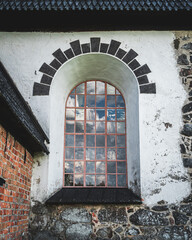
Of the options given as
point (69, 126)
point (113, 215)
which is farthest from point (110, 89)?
point (113, 215)

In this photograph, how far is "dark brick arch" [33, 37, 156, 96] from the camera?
6.03 metres

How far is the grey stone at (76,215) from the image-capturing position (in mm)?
5254

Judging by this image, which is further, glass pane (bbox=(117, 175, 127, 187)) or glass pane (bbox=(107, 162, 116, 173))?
glass pane (bbox=(107, 162, 116, 173))

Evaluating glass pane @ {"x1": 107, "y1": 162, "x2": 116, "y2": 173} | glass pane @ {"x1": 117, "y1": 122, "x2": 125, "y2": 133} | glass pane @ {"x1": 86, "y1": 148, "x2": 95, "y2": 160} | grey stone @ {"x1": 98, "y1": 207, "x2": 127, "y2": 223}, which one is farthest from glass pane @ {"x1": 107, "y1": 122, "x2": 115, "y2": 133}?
grey stone @ {"x1": 98, "y1": 207, "x2": 127, "y2": 223}

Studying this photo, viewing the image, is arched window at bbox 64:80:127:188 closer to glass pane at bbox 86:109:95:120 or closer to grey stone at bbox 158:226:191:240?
glass pane at bbox 86:109:95:120

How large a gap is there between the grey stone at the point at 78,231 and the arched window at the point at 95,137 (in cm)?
104

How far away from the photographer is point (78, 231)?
5.19 meters

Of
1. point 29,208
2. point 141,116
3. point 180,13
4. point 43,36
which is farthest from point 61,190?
point 180,13

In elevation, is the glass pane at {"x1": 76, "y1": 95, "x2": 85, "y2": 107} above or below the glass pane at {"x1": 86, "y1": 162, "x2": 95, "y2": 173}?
above

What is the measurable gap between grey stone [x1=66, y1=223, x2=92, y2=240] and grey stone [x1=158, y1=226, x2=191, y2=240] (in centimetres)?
124

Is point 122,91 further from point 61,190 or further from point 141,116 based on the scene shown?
point 61,190

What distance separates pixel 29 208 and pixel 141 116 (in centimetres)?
270

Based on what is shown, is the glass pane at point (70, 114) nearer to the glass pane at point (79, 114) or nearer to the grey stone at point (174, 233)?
the glass pane at point (79, 114)

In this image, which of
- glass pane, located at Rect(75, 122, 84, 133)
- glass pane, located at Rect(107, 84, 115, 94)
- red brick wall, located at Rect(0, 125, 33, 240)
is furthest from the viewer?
glass pane, located at Rect(107, 84, 115, 94)
